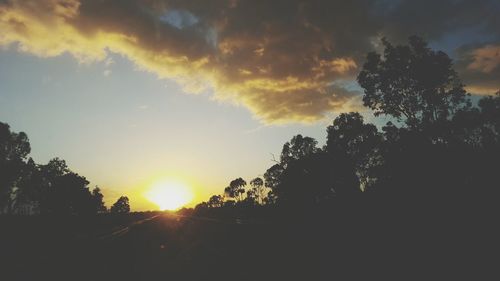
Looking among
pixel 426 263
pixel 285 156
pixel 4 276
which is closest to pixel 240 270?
pixel 426 263

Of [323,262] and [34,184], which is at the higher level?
[34,184]

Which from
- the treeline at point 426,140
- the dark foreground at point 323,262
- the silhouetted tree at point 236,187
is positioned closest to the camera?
the dark foreground at point 323,262

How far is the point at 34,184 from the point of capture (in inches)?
3720

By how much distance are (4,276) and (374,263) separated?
25.7 feet

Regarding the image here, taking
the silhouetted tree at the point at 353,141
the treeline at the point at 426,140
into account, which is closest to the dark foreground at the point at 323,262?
the treeline at the point at 426,140

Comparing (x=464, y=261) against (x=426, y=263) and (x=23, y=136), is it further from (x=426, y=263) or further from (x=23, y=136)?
(x=23, y=136)

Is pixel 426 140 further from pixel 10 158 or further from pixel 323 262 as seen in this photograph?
pixel 10 158

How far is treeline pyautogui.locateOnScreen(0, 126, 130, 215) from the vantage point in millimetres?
80438

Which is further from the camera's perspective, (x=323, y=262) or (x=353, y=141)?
(x=353, y=141)

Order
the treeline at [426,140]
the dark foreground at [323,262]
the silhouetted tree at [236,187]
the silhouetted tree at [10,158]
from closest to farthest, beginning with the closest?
the dark foreground at [323,262]
the treeline at [426,140]
the silhouetted tree at [10,158]
the silhouetted tree at [236,187]

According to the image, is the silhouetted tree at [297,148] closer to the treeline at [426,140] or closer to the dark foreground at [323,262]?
the treeline at [426,140]

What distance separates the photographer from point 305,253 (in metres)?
10.3

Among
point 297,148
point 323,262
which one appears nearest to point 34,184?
point 297,148

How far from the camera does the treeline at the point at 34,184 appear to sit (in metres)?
80.4
